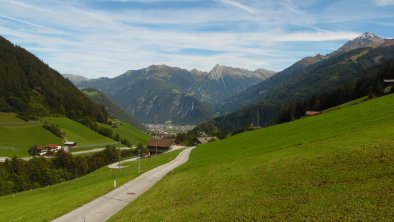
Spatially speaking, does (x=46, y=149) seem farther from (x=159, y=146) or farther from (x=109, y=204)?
(x=109, y=204)

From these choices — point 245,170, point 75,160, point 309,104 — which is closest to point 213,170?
point 245,170

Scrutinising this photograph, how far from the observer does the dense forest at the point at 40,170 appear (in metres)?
119

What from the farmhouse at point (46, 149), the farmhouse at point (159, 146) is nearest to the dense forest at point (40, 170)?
the farmhouse at point (159, 146)

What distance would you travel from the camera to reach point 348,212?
777 inches

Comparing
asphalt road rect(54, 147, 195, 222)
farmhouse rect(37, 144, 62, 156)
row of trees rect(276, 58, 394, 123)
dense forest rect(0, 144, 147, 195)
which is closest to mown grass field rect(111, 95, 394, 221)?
asphalt road rect(54, 147, 195, 222)

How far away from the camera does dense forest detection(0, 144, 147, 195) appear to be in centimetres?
11904

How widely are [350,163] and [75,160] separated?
143 meters

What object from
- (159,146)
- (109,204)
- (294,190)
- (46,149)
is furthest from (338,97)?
(294,190)

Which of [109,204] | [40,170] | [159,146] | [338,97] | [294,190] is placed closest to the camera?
[294,190]

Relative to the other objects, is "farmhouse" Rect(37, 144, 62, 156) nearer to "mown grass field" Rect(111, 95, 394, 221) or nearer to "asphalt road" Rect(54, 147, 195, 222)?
"asphalt road" Rect(54, 147, 195, 222)

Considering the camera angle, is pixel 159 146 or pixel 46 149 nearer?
pixel 159 146

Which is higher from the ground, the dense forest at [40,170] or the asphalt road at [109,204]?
the asphalt road at [109,204]

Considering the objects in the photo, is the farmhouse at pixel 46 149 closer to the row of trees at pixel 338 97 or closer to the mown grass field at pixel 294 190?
the row of trees at pixel 338 97

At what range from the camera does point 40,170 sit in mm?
132500
